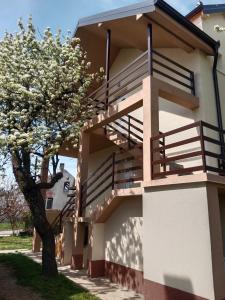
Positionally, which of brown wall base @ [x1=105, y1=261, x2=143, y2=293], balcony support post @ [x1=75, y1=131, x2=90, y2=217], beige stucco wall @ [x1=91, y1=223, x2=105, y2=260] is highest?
balcony support post @ [x1=75, y1=131, x2=90, y2=217]

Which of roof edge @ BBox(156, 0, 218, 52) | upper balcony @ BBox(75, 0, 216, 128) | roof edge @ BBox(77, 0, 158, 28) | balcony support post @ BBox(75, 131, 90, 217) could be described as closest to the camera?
roof edge @ BBox(156, 0, 218, 52)

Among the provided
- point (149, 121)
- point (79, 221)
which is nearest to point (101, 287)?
point (79, 221)

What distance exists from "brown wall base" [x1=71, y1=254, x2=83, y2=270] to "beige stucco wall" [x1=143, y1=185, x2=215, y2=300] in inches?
198

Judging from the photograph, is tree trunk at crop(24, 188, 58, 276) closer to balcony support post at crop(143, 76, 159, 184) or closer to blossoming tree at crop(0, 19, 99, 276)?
blossoming tree at crop(0, 19, 99, 276)

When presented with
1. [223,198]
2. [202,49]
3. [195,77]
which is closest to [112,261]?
[223,198]

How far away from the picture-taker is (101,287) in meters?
9.19

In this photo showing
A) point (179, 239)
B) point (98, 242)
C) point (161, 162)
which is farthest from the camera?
point (98, 242)

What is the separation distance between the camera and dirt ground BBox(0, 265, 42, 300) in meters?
7.83

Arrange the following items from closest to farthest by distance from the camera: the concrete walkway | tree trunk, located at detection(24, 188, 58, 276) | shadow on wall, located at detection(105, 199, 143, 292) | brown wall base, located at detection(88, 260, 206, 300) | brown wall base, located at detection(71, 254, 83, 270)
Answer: brown wall base, located at detection(88, 260, 206, 300) → the concrete walkway → shadow on wall, located at detection(105, 199, 143, 292) → tree trunk, located at detection(24, 188, 58, 276) → brown wall base, located at detection(71, 254, 83, 270)

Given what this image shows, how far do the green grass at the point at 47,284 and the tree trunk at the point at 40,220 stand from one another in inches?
16.5

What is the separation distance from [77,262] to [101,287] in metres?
2.59

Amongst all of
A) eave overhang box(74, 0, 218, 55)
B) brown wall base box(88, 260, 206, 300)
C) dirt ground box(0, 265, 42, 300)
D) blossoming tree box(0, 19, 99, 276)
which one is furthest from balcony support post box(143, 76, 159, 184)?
Answer: dirt ground box(0, 265, 42, 300)

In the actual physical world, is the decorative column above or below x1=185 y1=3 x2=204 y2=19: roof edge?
below

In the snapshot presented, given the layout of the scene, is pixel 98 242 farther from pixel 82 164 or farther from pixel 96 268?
pixel 82 164
